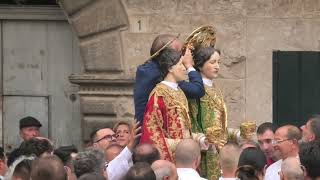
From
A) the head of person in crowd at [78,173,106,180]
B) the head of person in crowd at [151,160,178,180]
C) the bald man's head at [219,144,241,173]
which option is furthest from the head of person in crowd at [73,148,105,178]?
the bald man's head at [219,144,241,173]

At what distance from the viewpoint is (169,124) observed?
10805 mm

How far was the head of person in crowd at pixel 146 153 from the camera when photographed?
963 cm

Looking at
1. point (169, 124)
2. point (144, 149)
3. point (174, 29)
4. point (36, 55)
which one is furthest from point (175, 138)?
point (36, 55)

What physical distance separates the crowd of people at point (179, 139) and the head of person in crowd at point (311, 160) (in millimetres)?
665

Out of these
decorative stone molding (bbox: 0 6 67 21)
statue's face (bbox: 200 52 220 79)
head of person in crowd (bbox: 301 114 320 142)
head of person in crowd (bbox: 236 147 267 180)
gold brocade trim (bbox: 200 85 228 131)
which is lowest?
head of person in crowd (bbox: 236 147 267 180)

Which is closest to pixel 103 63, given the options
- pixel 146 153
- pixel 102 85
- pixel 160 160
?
pixel 102 85

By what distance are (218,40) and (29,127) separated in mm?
2071

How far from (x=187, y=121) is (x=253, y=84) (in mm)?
3091

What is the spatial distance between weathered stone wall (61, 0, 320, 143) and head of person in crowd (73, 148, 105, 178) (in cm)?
415

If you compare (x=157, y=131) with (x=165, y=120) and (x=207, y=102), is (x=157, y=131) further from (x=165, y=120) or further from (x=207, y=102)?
(x=207, y=102)

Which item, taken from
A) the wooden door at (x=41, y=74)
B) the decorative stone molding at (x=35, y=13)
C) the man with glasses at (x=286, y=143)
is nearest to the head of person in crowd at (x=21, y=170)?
the man with glasses at (x=286, y=143)

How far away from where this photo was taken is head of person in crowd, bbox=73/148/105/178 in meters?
9.45

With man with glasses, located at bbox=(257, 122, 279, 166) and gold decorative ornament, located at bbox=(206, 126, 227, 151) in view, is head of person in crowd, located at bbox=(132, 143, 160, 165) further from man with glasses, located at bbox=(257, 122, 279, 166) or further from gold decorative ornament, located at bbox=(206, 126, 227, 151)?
man with glasses, located at bbox=(257, 122, 279, 166)

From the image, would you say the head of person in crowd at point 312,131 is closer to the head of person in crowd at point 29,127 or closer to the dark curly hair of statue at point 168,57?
the dark curly hair of statue at point 168,57
